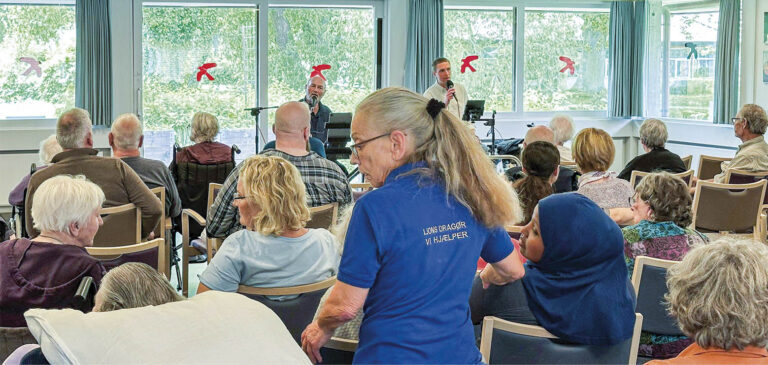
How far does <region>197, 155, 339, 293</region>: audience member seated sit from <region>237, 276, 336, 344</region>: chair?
95mm

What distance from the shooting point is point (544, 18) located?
11477 mm

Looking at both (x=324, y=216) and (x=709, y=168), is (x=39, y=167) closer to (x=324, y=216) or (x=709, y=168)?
(x=324, y=216)

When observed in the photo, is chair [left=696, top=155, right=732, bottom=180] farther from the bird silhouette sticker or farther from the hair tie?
the bird silhouette sticker

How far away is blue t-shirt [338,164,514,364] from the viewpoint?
1916 millimetres

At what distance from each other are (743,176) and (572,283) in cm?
426

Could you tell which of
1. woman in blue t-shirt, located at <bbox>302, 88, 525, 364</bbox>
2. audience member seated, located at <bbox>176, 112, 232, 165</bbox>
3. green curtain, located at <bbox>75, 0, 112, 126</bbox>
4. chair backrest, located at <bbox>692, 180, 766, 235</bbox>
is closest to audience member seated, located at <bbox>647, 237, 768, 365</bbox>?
woman in blue t-shirt, located at <bbox>302, 88, 525, 364</bbox>

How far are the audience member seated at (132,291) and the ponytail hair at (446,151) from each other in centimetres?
60

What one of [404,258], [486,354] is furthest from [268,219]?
[404,258]

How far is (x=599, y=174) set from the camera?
4758mm

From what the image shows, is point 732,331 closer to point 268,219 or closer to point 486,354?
point 486,354

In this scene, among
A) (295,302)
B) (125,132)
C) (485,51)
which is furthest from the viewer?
(485,51)

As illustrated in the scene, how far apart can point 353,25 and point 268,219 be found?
789 cm

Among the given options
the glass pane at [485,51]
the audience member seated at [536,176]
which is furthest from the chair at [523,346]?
the glass pane at [485,51]

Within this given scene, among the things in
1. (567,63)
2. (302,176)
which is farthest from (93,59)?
(567,63)
